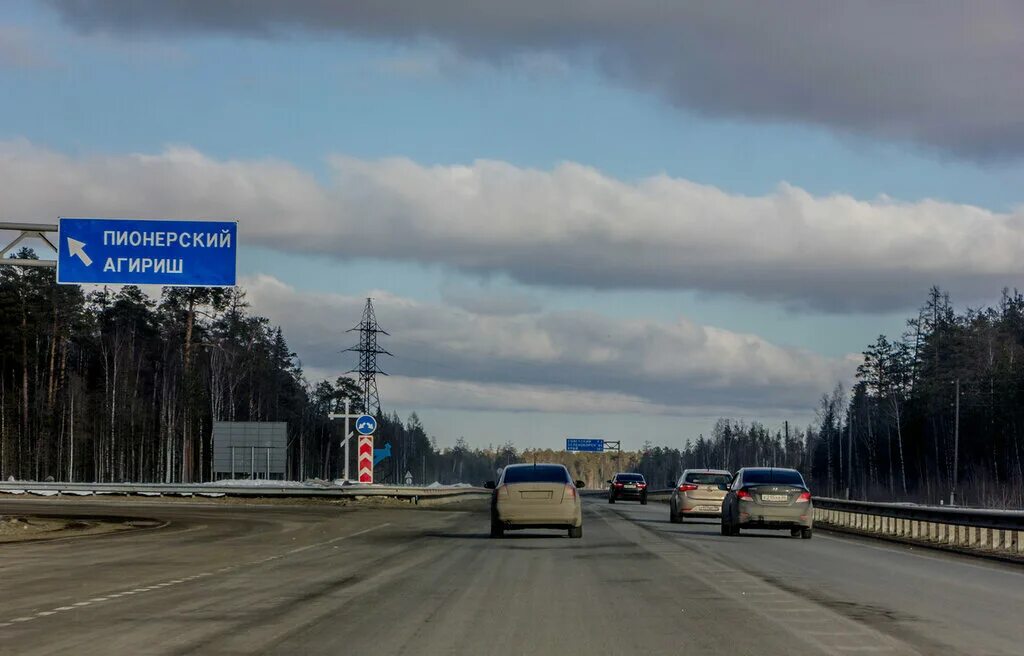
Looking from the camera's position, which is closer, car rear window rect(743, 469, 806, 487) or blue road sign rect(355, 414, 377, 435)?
car rear window rect(743, 469, 806, 487)

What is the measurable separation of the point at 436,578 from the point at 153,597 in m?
4.12

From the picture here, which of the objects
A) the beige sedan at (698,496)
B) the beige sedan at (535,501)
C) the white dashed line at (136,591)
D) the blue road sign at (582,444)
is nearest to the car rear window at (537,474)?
the beige sedan at (535,501)

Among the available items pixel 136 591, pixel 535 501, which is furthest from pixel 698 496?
pixel 136 591

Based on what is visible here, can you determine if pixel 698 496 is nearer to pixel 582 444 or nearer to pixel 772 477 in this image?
pixel 772 477

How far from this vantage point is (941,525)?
31.1 meters

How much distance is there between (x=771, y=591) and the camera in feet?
52.3

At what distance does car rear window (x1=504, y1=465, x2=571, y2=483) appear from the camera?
28172mm

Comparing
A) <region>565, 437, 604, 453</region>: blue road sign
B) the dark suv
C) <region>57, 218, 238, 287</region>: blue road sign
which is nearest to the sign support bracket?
<region>57, 218, 238, 287</region>: blue road sign

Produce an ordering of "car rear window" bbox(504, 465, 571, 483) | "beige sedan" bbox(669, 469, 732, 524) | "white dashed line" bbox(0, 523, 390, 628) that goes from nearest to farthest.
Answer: "white dashed line" bbox(0, 523, 390, 628) < "car rear window" bbox(504, 465, 571, 483) < "beige sedan" bbox(669, 469, 732, 524)

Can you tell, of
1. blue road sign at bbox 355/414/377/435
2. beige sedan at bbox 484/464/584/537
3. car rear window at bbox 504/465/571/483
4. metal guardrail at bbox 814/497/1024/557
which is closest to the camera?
metal guardrail at bbox 814/497/1024/557

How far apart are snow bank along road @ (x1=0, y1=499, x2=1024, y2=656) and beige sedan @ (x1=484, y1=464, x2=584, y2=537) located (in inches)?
23.3

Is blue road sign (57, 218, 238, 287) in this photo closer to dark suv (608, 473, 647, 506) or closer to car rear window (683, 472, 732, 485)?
car rear window (683, 472, 732, 485)

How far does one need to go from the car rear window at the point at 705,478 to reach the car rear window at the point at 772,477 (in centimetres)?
814

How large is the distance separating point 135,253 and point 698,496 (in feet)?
56.4
